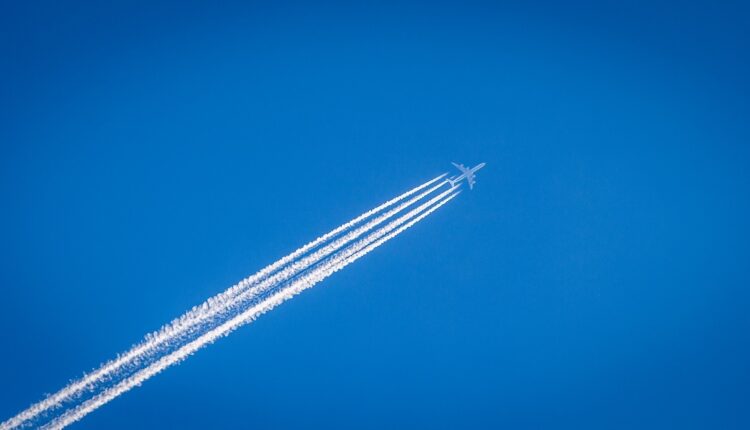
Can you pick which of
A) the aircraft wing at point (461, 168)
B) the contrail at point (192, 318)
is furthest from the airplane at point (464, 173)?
the contrail at point (192, 318)

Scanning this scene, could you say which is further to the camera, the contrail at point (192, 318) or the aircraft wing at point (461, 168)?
the aircraft wing at point (461, 168)

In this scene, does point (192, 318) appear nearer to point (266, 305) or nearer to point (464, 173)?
point (266, 305)

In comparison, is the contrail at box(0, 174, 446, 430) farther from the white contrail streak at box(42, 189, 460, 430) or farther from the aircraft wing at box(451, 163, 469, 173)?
the aircraft wing at box(451, 163, 469, 173)

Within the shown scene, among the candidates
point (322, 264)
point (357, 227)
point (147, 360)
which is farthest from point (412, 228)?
point (147, 360)

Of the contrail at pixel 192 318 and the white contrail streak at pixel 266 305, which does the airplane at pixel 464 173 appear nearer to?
the white contrail streak at pixel 266 305

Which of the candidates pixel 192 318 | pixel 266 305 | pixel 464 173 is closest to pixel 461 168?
pixel 464 173

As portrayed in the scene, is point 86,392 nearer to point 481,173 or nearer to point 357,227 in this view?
point 357,227

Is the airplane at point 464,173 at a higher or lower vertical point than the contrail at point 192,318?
higher

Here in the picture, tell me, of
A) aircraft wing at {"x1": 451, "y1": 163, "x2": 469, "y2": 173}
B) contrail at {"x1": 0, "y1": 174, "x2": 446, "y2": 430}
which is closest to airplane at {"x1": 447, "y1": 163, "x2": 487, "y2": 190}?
aircraft wing at {"x1": 451, "y1": 163, "x2": 469, "y2": 173}
